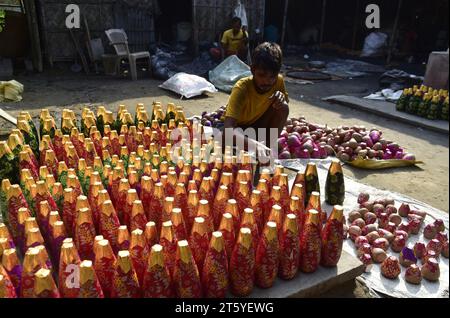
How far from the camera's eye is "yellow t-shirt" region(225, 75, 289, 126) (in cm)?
300

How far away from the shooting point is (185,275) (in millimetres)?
1443

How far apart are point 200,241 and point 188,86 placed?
5459 millimetres

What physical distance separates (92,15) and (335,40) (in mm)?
8326

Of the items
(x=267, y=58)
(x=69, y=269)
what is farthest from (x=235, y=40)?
(x=69, y=269)

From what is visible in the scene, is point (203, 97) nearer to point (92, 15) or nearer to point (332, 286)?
point (92, 15)

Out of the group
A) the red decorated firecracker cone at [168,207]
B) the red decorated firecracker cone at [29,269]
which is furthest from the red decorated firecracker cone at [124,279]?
the red decorated firecracker cone at [168,207]

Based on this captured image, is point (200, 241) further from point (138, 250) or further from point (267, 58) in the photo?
point (267, 58)

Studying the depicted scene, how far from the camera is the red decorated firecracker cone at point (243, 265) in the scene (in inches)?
59.9

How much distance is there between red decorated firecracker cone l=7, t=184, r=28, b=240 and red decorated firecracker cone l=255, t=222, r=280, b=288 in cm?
115

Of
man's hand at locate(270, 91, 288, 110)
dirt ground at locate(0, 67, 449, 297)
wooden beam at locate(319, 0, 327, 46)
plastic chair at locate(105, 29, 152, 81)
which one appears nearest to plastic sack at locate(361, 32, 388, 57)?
wooden beam at locate(319, 0, 327, 46)

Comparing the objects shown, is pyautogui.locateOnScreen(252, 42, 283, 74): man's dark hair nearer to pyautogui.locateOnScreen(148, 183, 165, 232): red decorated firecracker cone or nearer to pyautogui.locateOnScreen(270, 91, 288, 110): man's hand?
pyautogui.locateOnScreen(270, 91, 288, 110): man's hand

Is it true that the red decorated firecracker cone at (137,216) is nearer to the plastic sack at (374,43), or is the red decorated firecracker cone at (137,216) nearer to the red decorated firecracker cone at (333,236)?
the red decorated firecracker cone at (333,236)

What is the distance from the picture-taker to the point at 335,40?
43.3 feet
